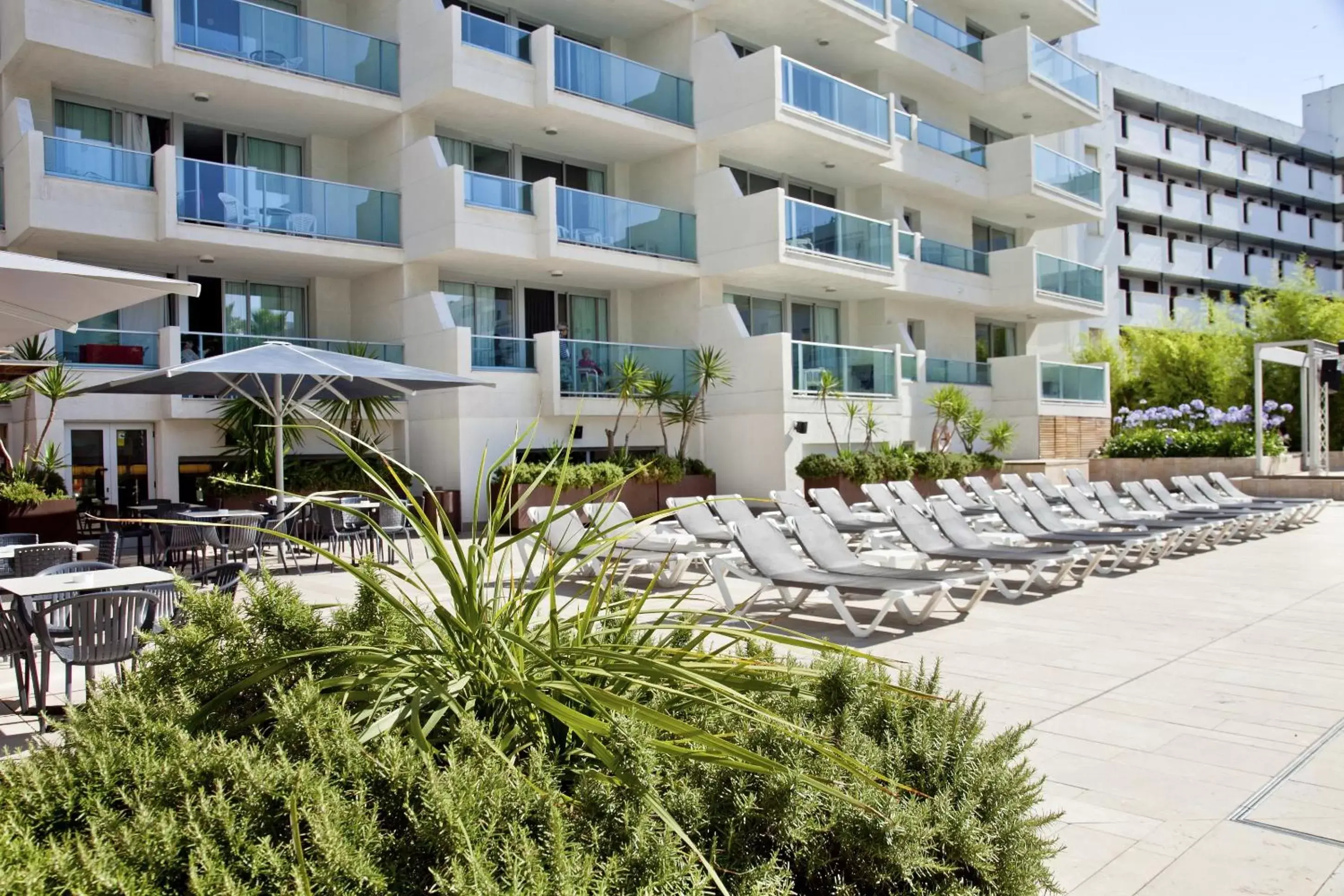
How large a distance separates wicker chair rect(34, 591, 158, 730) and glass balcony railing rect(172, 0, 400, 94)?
14298 mm

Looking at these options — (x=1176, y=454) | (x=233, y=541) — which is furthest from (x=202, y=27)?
(x=1176, y=454)

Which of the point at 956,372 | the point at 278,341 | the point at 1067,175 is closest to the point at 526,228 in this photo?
the point at 278,341

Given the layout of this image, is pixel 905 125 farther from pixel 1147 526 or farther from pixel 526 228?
pixel 1147 526

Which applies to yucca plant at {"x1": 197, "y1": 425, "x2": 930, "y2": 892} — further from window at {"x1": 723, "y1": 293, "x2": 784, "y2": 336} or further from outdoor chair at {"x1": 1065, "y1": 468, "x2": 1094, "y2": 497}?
window at {"x1": 723, "y1": 293, "x2": 784, "y2": 336}

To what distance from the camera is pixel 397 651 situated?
313cm

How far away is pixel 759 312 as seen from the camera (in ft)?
82.9

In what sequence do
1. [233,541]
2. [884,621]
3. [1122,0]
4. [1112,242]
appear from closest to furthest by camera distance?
1. [1122,0]
2. [884,621]
3. [233,541]
4. [1112,242]

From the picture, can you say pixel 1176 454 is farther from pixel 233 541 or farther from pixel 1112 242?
pixel 233 541

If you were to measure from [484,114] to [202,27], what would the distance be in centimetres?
509

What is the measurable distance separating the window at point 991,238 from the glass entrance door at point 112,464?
75.1 feet

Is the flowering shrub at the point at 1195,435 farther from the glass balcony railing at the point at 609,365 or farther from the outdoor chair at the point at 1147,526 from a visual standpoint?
the glass balcony railing at the point at 609,365

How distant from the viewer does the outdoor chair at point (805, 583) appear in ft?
27.9

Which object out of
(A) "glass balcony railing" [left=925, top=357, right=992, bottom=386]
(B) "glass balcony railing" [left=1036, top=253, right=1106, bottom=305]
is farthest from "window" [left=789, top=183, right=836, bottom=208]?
(B) "glass balcony railing" [left=1036, top=253, right=1106, bottom=305]

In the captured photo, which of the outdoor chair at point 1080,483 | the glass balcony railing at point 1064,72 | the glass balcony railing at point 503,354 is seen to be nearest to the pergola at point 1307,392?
the outdoor chair at point 1080,483
